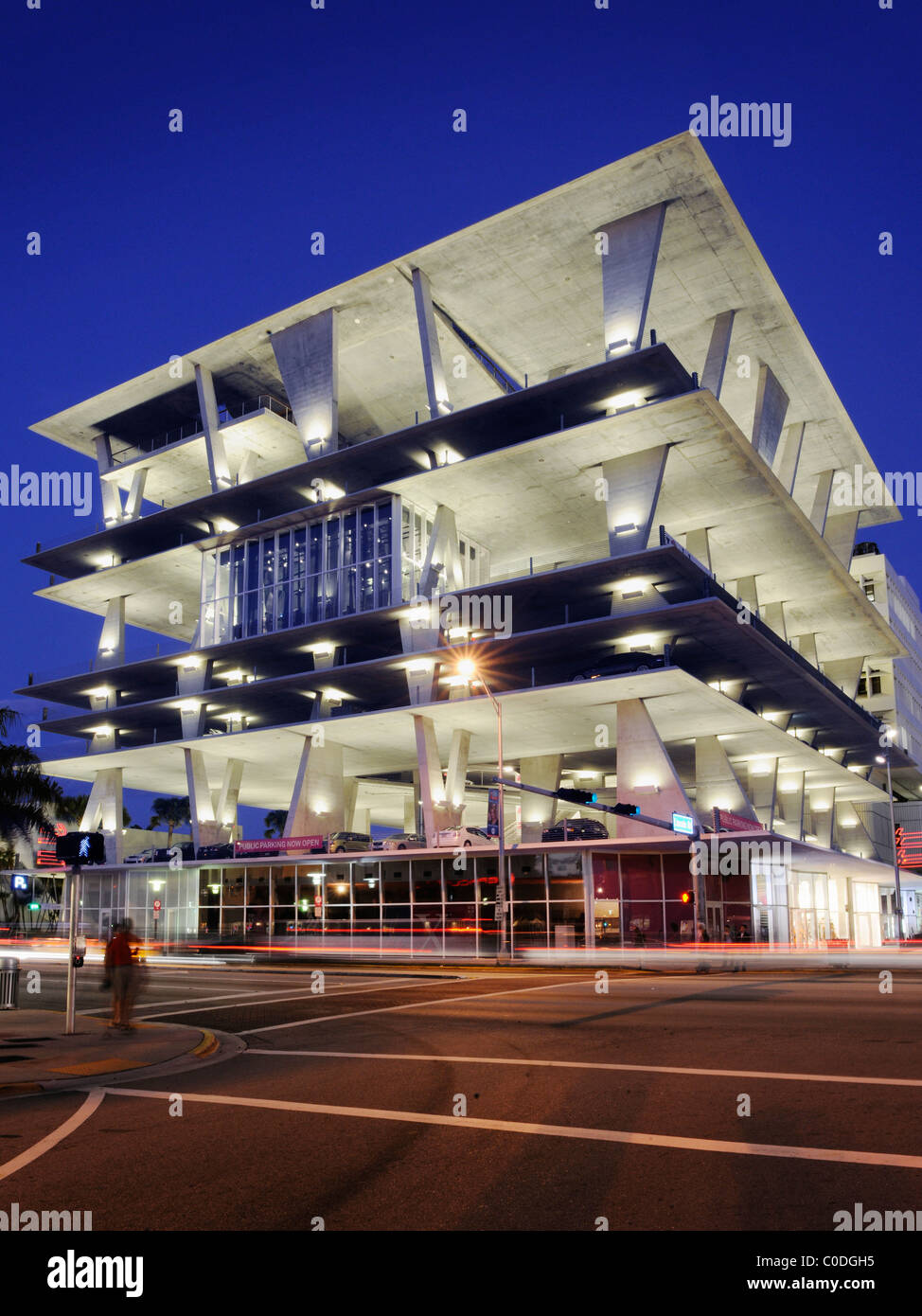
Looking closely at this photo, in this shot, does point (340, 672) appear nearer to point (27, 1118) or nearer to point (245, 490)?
point (245, 490)

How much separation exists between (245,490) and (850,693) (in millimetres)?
48815

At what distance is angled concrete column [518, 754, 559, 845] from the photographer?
5688 cm

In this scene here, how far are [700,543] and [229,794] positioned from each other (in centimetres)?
3252

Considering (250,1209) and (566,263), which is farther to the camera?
(566,263)

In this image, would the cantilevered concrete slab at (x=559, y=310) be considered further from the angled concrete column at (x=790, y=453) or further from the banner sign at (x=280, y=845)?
the banner sign at (x=280, y=845)

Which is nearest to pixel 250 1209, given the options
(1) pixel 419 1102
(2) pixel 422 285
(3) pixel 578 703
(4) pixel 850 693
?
(1) pixel 419 1102

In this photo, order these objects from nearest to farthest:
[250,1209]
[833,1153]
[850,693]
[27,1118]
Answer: [250,1209]
[833,1153]
[27,1118]
[850,693]

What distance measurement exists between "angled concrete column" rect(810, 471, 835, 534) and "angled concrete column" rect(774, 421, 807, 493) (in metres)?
5.13

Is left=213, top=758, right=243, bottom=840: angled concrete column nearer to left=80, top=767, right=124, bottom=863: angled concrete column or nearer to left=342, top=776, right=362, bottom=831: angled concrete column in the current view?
left=80, top=767, right=124, bottom=863: angled concrete column

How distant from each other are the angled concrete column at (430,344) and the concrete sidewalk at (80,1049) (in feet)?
130

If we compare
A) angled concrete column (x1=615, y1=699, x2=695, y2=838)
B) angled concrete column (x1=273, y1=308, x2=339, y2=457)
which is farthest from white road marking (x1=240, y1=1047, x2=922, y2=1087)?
angled concrete column (x1=273, y1=308, x2=339, y2=457)

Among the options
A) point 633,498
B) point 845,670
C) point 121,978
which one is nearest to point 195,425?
point 633,498

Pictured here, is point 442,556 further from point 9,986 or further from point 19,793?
point 9,986
